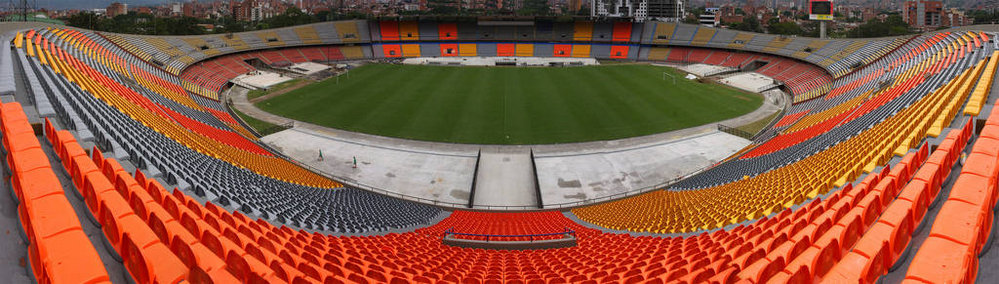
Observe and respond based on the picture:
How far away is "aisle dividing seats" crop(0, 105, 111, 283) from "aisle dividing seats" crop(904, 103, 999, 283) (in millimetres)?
6414

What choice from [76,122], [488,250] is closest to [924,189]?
[488,250]

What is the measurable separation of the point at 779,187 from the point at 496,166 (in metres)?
13.5

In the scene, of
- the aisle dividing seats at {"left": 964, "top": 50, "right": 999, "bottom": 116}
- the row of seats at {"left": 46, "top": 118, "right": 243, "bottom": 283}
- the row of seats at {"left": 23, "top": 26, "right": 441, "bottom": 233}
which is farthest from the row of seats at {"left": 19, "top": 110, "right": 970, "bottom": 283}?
the aisle dividing seats at {"left": 964, "top": 50, "right": 999, "bottom": 116}

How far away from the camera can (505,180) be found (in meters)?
23.3

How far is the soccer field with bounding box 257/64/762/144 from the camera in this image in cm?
3027

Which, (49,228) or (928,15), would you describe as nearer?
(49,228)

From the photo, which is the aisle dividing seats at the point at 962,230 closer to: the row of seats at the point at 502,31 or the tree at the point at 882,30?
the row of seats at the point at 502,31

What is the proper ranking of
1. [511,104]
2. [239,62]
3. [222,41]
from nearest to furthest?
[511,104], [239,62], [222,41]

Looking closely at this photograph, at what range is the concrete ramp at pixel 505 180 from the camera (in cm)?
2119

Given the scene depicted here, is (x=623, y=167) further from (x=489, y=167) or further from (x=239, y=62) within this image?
(x=239, y=62)

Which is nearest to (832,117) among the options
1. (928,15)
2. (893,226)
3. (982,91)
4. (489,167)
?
(982,91)

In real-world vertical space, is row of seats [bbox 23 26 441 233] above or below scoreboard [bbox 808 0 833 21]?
below

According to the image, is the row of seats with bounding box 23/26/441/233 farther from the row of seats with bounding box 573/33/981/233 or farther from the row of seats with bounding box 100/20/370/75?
the row of seats with bounding box 100/20/370/75

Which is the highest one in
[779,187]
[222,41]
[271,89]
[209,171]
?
[222,41]
